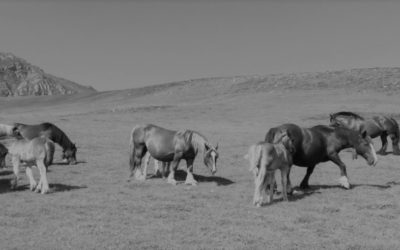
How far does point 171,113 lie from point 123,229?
40423 mm

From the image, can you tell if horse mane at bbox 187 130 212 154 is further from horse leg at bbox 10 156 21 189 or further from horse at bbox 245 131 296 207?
horse leg at bbox 10 156 21 189

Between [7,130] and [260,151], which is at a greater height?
[7,130]

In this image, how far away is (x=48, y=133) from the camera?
21172 millimetres

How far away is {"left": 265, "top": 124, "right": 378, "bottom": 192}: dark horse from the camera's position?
14.6 metres

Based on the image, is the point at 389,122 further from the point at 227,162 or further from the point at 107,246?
the point at 107,246

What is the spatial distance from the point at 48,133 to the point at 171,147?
23.9 feet

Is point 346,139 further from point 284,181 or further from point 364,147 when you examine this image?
point 284,181

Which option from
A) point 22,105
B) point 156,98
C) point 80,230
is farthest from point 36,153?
point 22,105

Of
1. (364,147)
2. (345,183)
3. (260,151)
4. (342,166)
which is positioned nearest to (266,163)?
Result: (260,151)

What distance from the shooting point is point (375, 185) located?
16391mm

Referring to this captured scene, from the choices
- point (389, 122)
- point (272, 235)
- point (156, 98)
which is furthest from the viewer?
point (156, 98)

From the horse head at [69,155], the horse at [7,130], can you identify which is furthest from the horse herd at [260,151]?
the horse head at [69,155]

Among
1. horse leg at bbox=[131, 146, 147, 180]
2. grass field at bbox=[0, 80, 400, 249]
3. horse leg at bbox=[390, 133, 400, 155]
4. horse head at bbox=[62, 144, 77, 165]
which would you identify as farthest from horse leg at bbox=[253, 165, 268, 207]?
A: horse leg at bbox=[390, 133, 400, 155]

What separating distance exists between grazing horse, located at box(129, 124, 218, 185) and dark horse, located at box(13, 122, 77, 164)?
5.12 m
